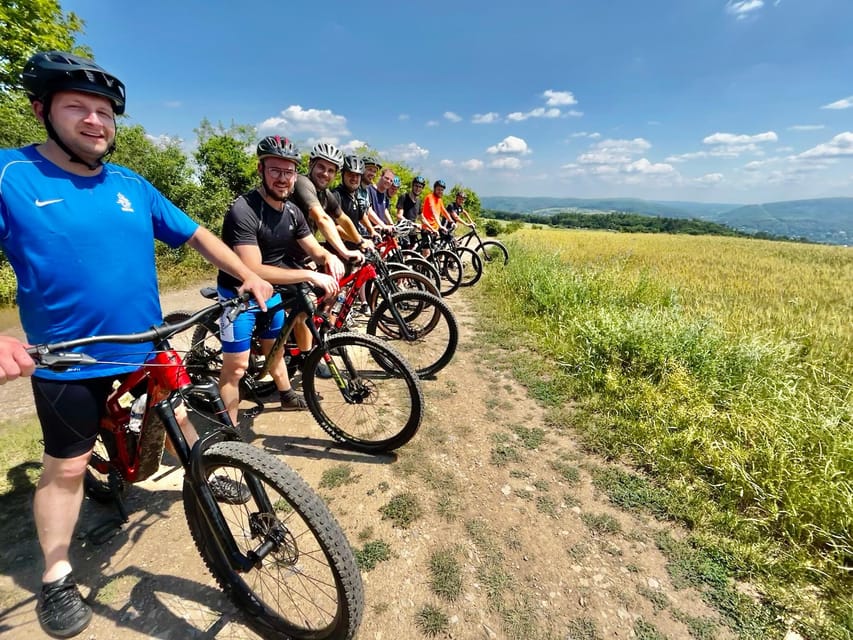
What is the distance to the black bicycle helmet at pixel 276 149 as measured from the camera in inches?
119

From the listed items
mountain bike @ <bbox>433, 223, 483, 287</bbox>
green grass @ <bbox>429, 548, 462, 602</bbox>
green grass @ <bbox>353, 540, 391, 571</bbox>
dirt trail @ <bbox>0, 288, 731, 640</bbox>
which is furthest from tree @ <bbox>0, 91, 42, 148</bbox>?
green grass @ <bbox>429, 548, 462, 602</bbox>

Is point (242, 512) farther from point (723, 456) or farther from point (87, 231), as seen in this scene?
point (723, 456)

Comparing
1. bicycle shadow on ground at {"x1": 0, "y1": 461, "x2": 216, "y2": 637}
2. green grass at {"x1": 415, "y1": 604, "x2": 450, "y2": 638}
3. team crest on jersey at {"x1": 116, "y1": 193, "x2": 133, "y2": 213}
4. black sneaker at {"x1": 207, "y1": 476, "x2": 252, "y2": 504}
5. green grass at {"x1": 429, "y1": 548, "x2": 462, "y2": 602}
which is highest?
team crest on jersey at {"x1": 116, "y1": 193, "x2": 133, "y2": 213}

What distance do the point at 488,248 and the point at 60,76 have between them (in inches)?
441

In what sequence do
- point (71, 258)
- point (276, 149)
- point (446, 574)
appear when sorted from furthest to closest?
1. point (276, 149)
2. point (446, 574)
3. point (71, 258)

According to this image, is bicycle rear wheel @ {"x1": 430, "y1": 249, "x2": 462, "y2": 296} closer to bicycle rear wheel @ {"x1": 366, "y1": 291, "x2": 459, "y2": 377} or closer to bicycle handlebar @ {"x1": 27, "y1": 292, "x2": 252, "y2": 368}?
bicycle rear wheel @ {"x1": 366, "y1": 291, "x2": 459, "y2": 377}

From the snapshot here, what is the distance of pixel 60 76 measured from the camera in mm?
1633

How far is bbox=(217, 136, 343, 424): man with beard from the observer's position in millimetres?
2942

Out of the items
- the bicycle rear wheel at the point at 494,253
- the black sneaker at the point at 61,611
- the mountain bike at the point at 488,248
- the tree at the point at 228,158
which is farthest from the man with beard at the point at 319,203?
the tree at the point at 228,158

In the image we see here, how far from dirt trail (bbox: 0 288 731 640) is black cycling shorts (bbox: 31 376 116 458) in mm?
979

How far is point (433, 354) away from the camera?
536cm

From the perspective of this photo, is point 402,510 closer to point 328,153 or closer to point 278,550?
point 278,550

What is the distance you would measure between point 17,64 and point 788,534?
16153 mm

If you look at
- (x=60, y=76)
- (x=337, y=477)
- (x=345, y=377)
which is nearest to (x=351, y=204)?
(x=345, y=377)
